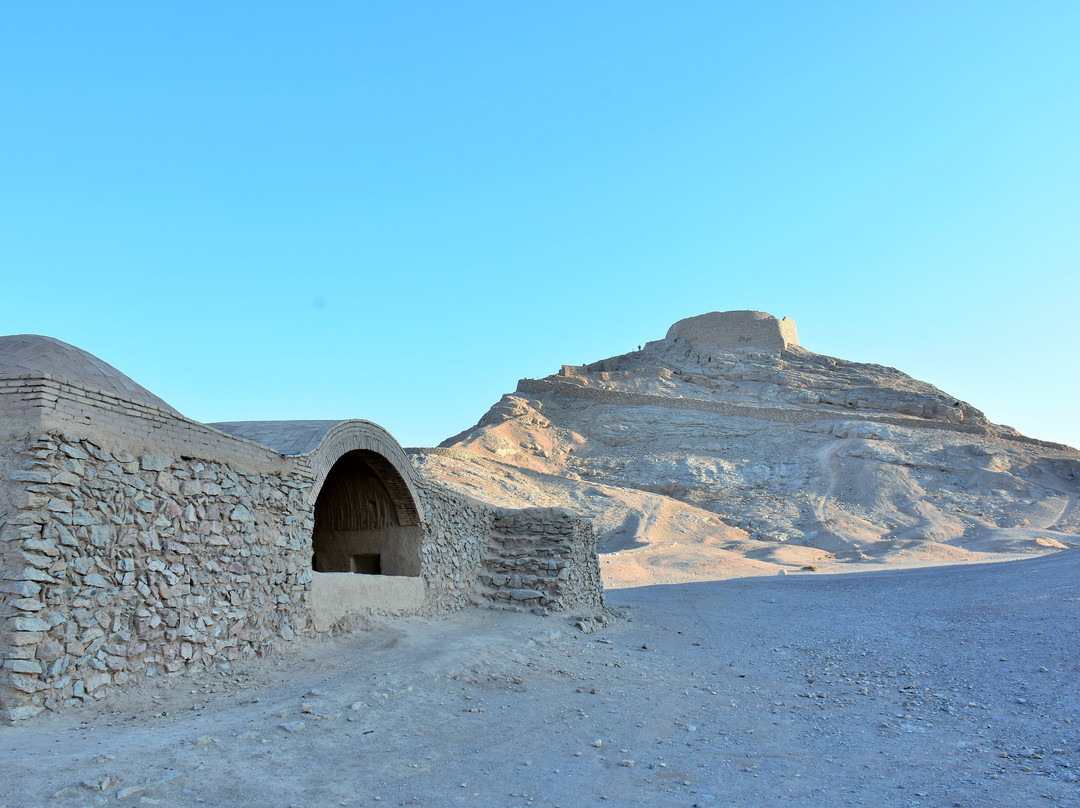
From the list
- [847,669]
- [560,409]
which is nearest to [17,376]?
[847,669]

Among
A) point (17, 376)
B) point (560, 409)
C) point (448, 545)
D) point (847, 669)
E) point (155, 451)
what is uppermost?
point (560, 409)

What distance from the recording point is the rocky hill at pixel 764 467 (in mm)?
26969

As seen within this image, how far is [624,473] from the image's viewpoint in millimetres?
36125

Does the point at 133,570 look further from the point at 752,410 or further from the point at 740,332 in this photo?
the point at 740,332

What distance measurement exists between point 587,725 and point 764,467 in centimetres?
3250

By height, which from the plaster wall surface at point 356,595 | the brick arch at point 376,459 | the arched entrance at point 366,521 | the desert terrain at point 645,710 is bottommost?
the desert terrain at point 645,710

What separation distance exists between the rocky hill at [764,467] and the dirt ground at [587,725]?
11625 mm

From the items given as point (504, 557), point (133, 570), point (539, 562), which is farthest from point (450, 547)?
point (133, 570)

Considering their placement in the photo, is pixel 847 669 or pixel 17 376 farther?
pixel 847 669

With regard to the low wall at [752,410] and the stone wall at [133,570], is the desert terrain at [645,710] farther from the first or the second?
the low wall at [752,410]

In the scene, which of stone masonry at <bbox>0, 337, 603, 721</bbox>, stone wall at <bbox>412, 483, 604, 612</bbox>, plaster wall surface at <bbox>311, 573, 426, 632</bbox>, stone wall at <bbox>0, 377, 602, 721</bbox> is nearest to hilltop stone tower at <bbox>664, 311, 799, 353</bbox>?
stone wall at <bbox>412, 483, 604, 612</bbox>

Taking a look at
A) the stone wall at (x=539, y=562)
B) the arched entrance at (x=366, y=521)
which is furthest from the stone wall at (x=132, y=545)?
the stone wall at (x=539, y=562)

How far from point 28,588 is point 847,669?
784 cm

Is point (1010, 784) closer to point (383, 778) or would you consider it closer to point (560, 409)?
point (383, 778)
